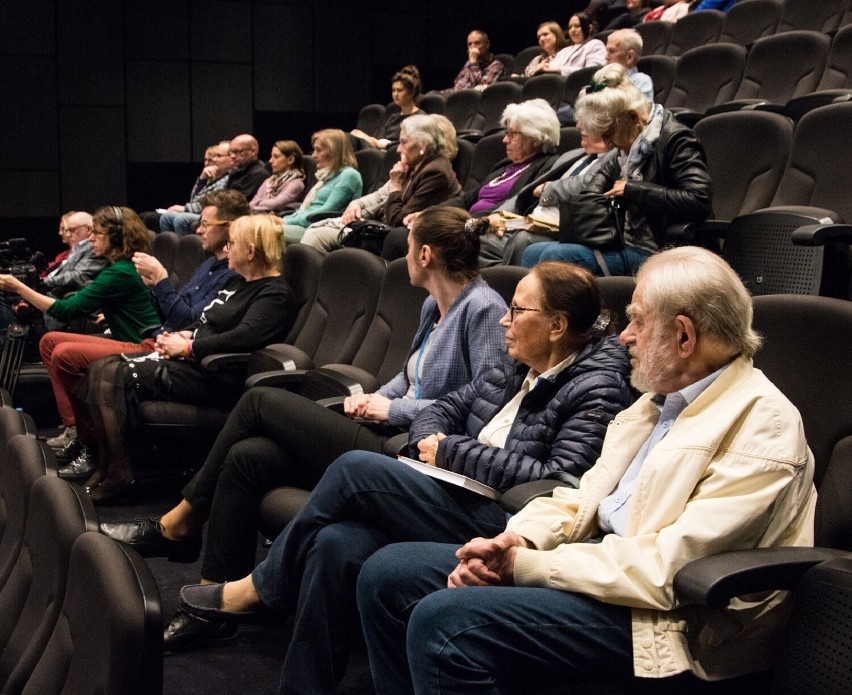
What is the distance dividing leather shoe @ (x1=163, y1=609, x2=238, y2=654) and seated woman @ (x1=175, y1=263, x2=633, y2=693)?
0.21 m

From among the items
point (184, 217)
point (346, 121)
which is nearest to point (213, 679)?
point (184, 217)

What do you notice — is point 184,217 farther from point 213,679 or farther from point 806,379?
point 806,379

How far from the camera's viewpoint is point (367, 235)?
3.78 meters

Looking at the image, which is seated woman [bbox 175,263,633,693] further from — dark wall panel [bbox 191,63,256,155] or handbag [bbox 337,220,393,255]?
dark wall panel [bbox 191,63,256,155]

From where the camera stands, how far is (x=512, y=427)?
6.19 feet

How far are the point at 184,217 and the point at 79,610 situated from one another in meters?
4.71

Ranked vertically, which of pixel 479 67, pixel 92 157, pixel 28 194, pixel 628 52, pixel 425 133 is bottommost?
pixel 28 194

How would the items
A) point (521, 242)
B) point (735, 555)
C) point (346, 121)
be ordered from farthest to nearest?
1. point (346, 121)
2. point (521, 242)
3. point (735, 555)

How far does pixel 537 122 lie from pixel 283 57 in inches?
182

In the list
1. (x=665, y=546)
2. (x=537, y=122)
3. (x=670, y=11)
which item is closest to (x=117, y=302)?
(x=537, y=122)

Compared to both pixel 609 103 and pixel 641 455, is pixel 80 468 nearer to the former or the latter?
pixel 609 103

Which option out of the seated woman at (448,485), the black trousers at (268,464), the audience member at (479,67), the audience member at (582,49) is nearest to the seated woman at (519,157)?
the black trousers at (268,464)

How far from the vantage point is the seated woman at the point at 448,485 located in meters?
1.74

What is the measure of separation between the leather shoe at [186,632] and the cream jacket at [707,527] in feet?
3.28
